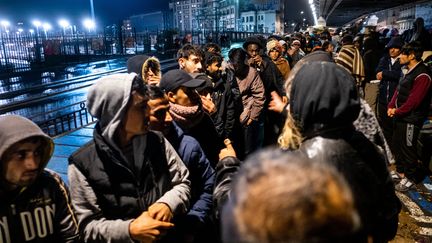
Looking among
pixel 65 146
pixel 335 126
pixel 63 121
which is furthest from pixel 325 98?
pixel 63 121

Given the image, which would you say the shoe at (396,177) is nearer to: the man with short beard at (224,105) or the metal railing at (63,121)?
the man with short beard at (224,105)

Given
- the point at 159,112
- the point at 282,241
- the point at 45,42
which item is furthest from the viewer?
the point at 45,42

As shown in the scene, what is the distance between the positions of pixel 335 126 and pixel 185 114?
1.44 meters

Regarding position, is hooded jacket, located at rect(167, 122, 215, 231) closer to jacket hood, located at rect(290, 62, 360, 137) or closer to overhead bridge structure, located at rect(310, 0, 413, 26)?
jacket hood, located at rect(290, 62, 360, 137)

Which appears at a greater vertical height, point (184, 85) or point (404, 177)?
point (184, 85)

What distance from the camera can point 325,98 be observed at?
5.27 feet

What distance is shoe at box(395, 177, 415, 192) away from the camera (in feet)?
17.9

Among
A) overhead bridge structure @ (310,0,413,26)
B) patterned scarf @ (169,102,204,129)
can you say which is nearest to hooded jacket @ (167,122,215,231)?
patterned scarf @ (169,102,204,129)

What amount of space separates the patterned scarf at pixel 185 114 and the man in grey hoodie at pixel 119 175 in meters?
0.73

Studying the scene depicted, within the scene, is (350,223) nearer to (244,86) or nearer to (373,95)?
(244,86)

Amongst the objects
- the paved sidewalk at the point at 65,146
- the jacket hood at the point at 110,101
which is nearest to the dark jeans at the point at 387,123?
the paved sidewalk at the point at 65,146

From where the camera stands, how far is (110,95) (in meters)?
1.91

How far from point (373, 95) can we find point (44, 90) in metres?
9.65

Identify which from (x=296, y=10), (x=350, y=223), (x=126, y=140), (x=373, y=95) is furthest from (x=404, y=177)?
(x=296, y=10)
